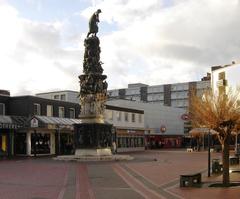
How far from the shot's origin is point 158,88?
16225 cm

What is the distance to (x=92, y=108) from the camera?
45625 mm

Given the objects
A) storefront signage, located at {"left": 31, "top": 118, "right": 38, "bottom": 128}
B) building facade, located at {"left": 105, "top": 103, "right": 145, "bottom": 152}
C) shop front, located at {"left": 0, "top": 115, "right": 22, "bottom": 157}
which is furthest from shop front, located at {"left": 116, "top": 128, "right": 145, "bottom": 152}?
storefront signage, located at {"left": 31, "top": 118, "right": 38, "bottom": 128}

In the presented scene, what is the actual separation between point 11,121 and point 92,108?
44.5ft

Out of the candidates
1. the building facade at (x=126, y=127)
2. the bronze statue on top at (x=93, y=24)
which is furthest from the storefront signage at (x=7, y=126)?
the building facade at (x=126, y=127)

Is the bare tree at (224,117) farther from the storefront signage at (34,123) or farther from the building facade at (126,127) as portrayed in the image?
the building facade at (126,127)

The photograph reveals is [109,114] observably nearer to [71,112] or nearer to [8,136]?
[71,112]

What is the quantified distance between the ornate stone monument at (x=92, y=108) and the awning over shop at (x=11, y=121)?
37.3ft

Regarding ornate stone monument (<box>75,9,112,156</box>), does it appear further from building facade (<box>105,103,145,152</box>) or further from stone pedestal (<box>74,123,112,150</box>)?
building facade (<box>105,103,145,152</box>)

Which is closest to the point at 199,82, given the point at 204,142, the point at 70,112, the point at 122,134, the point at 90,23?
the point at 204,142

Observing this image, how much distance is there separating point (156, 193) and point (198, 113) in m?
5.31

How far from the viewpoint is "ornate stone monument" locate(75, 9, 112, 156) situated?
44.7m

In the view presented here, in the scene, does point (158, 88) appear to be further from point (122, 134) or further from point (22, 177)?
point (22, 177)

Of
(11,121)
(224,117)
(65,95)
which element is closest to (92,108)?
(11,121)

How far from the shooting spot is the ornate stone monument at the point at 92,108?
44719 mm
